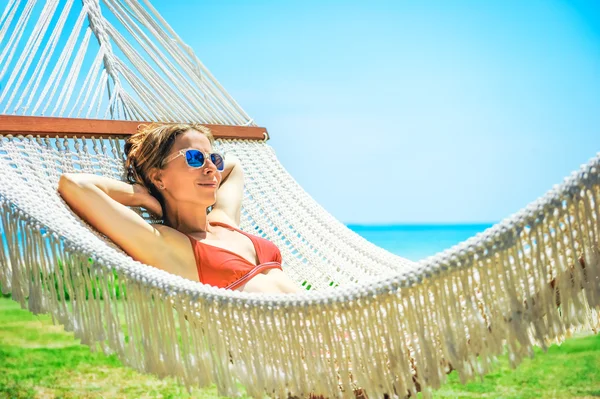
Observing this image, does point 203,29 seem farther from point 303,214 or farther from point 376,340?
point 376,340

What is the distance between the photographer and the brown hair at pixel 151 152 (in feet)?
5.39

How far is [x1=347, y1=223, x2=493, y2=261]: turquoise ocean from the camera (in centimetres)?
1284

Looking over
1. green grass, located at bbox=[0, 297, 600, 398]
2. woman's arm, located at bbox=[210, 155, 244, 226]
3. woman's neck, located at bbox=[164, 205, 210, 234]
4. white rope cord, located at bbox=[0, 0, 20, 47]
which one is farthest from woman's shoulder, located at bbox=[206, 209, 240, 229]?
green grass, located at bbox=[0, 297, 600, 398]

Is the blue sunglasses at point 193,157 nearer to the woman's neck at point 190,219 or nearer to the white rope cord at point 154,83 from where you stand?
the woman's neck at point 190,219

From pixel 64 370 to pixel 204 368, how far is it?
276 centimetres

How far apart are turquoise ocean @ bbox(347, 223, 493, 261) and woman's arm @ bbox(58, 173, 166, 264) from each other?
10045 millimetres

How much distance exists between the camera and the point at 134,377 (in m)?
3.32

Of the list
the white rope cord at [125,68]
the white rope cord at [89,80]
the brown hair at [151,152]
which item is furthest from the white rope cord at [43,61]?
the brown hair at [151,152]

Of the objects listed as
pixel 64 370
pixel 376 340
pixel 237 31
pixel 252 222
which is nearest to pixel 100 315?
pixel 376 340

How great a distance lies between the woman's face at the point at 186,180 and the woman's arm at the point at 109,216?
15 centimetres

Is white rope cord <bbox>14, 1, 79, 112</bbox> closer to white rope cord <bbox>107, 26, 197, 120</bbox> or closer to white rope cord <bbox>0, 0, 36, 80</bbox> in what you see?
white rope cord <bbox>0, 0, 36, 80</bbox>

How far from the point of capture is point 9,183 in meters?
1.39

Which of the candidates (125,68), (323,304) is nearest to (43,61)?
(125,68)

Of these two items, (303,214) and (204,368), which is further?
(303,214)
